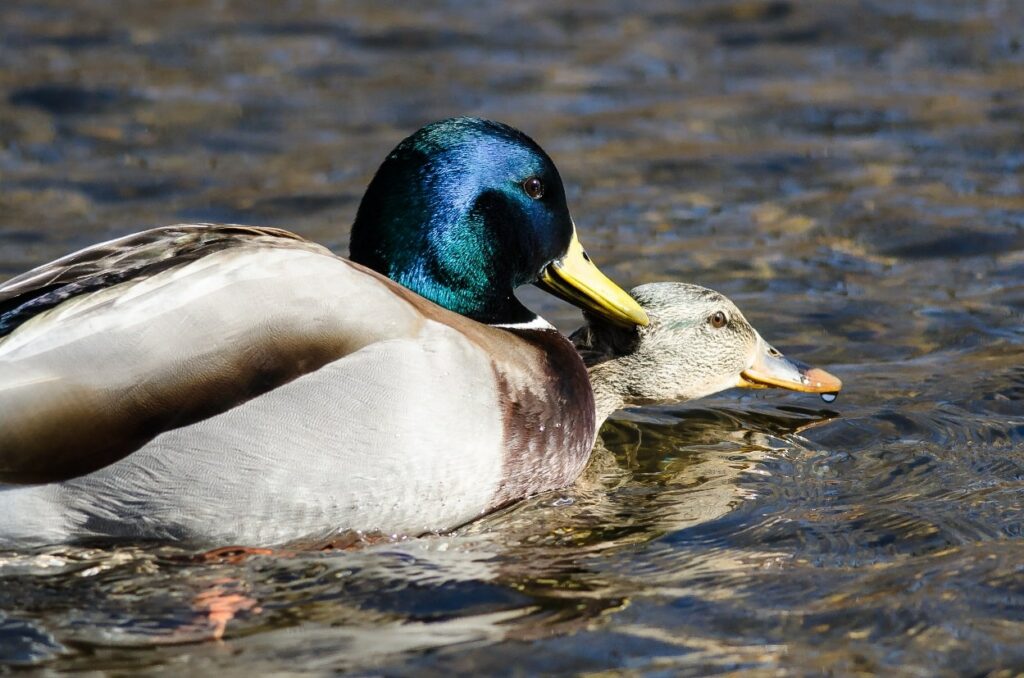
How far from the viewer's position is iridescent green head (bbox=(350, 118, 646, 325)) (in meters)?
5.77

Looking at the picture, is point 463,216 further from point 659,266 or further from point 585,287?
point 659,266

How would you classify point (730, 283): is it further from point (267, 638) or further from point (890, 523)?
point (267, 638)

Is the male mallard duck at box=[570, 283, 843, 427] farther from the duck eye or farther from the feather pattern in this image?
the feather pattern

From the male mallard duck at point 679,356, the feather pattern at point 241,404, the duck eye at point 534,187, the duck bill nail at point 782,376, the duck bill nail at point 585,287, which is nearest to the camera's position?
the feather pattern at point 241,404

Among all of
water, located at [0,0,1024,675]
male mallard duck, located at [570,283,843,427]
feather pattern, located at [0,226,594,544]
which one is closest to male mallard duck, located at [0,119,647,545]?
feather pattern, located at [0,226,594,544]

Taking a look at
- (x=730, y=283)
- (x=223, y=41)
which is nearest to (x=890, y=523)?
(x=730, y=283)

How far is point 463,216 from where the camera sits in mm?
5820

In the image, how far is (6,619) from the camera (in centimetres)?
486

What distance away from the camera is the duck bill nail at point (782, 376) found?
6.76 m

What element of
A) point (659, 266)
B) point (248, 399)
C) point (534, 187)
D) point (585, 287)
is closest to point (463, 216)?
point (534, 187)

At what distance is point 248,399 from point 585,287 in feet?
5.41

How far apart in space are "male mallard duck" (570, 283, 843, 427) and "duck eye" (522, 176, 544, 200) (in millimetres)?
790

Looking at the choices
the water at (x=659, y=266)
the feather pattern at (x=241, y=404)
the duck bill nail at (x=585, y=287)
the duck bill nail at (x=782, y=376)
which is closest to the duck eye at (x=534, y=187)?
the duck bill nail at (x=585, y=287)

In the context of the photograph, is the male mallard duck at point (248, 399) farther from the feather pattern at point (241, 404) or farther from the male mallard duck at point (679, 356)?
the male mallard duck at point (679, 356)
